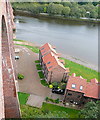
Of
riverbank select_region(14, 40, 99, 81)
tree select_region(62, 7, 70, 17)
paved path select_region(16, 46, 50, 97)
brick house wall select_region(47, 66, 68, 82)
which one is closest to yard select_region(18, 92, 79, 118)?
paved path select_region(16, 46, 50, 97)

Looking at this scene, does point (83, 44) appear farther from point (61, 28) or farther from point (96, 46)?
point (61, 28)

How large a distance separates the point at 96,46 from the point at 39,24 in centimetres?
2022

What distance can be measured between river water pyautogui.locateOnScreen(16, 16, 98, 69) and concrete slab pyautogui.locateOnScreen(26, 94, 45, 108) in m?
15.1

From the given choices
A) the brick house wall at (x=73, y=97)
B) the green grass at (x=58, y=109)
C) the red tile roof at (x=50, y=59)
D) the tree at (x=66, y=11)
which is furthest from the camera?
the tree at (x=66, y=11)

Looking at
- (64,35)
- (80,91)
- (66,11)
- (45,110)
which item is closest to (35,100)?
(45,110)

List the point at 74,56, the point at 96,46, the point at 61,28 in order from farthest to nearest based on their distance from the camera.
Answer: the point at 61,28, the point at 96,46, the point at 74,56

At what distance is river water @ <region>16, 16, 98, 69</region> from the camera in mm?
35031

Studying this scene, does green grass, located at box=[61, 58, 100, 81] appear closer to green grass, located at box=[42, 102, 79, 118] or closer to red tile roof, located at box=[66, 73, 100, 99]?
red tile roof, located at box=[66, 73, 100, 99]

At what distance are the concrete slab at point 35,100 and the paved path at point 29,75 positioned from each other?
29.1 inches

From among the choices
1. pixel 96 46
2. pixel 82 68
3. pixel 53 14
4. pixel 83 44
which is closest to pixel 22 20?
pixel 53 14

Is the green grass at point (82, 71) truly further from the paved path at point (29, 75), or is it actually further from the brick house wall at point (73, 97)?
the brick house wall at point (73, 97)

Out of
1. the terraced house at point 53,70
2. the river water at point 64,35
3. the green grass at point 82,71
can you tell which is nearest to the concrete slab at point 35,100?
the terraced house at point 53,70

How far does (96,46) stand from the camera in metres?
38.8

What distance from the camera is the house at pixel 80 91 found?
60.5 feet
